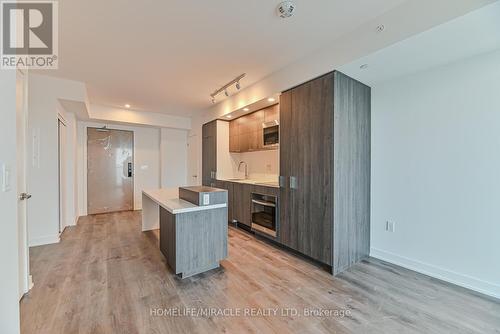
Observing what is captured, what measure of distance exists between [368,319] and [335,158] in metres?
1.52

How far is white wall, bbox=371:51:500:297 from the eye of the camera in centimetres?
214

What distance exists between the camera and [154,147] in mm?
6309

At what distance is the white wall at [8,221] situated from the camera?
106 cm

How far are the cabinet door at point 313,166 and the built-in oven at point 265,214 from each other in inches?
15.5

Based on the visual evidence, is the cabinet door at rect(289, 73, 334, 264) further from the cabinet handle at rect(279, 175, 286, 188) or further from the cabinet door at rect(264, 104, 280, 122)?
the cabinet door at rect(264, 104, 280, 122)

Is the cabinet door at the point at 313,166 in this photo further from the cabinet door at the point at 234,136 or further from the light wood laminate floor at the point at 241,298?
the cabinet door at the point at 234,136

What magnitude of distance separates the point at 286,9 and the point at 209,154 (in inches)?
144

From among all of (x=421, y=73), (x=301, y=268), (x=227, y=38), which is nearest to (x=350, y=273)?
(x=301, y=268)

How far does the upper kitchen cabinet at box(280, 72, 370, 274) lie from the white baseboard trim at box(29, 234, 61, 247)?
11.7 ft

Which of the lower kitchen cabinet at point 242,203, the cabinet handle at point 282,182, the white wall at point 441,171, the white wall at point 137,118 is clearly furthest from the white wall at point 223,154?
the white wall at point 441,171

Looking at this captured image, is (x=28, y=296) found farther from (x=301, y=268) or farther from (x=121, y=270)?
(x=301, y=268)

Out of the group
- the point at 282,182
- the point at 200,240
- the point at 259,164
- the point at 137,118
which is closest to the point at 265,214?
the point at 282,182

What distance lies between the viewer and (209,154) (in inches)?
204

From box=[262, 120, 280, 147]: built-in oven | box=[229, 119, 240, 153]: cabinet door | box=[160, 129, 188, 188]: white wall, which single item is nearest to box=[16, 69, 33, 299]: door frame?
box=[262, 120, 280, 147]: built-in oven
